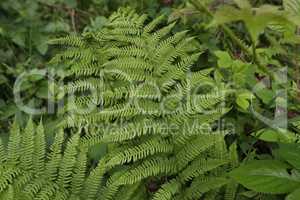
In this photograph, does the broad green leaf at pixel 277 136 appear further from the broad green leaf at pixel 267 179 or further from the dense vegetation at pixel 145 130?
the broad green leaf at pixel 267 179

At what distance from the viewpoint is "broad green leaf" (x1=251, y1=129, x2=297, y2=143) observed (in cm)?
136

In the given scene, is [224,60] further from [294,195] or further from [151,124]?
[294,195]

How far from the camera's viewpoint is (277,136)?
139cm

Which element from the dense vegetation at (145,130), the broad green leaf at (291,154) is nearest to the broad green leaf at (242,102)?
the dense vegetation at (145,130)

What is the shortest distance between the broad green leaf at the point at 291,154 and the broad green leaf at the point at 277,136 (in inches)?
5.8

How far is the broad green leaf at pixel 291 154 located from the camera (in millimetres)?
1158

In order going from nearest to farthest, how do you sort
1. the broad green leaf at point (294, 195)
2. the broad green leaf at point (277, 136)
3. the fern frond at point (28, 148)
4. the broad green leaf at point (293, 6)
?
the broad green leaf at point (293, 6) < the broad green leaf at point (294, 195) < the broad green leaf at point (277, 136) < the fern frond at point (28, 148)

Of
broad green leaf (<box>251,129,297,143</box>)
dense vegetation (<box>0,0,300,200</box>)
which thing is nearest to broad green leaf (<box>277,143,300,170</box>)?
dense vegetation (<box>0,0,300,200</box>)

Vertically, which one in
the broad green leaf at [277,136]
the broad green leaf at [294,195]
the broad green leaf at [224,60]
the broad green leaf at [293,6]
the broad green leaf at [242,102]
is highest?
the broad green leaf at [293,6]

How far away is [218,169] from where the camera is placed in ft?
4.94

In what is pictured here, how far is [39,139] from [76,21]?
3.50 ft

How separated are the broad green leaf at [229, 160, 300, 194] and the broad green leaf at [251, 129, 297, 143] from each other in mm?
196

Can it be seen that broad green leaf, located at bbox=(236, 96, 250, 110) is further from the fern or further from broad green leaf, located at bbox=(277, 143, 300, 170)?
broad green leaf, located at bbox=(277, 143, 300, 170)

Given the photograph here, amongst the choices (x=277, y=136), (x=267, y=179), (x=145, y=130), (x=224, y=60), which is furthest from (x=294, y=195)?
(x=224, y=60)
